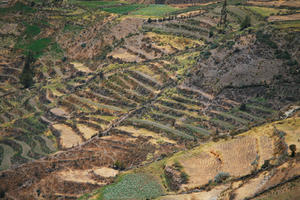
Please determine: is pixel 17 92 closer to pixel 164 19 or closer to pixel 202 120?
pixel 164 19

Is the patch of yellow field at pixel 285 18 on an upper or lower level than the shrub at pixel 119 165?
upper

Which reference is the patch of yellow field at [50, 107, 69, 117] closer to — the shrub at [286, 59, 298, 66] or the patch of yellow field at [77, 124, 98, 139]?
the patch of yellow field at [77, 124, 98, 139]

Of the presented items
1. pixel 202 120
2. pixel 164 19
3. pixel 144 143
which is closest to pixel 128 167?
pixel 144 143

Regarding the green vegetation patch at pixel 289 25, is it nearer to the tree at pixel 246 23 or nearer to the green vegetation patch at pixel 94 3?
the tree at pixel 246 23

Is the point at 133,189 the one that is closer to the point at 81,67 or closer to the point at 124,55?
the point at 124,55

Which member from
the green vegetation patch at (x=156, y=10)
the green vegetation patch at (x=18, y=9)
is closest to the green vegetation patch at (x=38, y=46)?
A: the green vegetation patch at (x=18, y=9)
